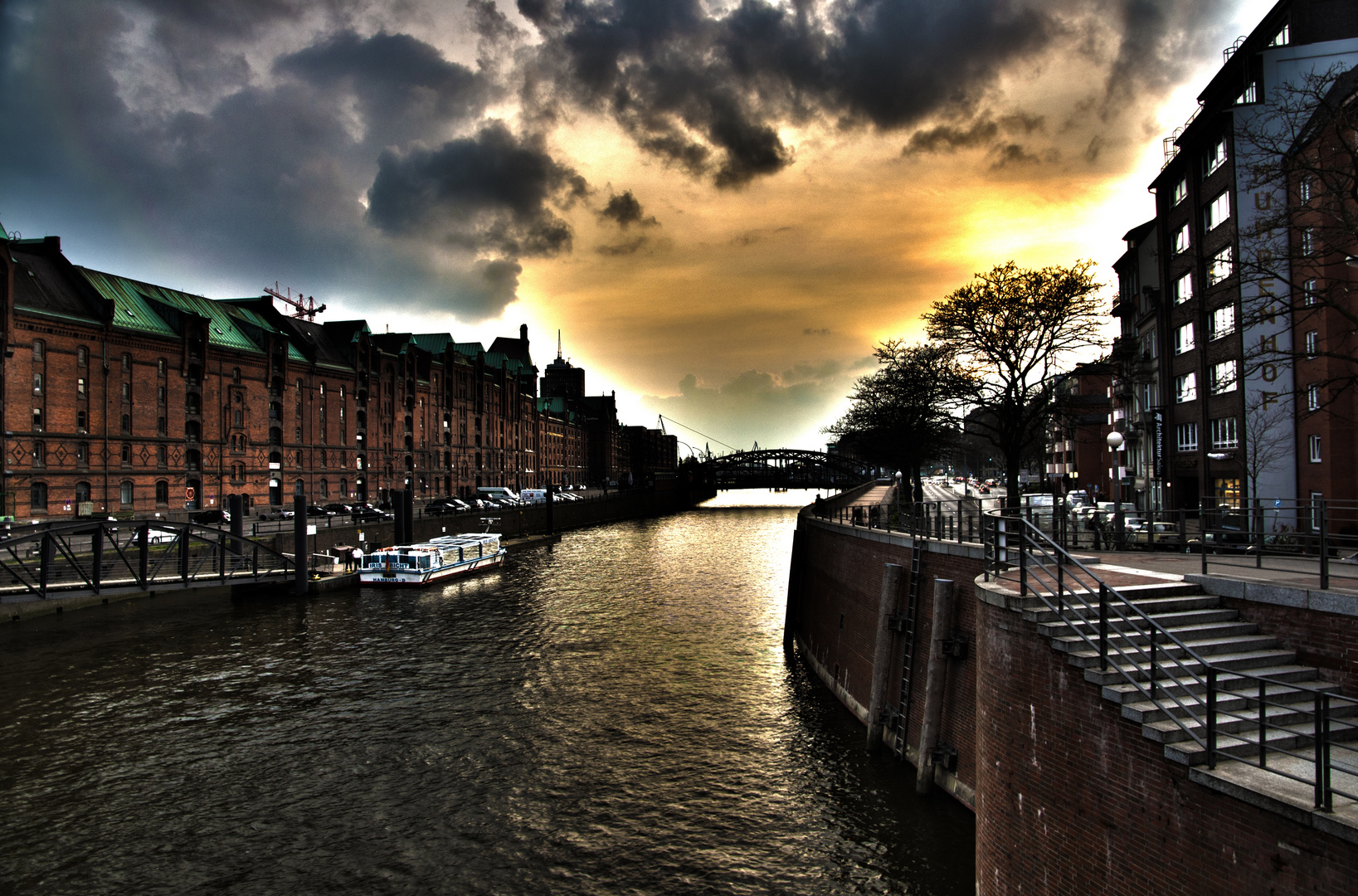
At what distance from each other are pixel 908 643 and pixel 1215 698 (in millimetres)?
9793

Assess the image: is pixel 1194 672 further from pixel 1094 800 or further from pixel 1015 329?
pixel 1015 329

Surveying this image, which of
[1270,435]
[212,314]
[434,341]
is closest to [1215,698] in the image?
[1270,435]

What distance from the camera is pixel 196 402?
208 ft

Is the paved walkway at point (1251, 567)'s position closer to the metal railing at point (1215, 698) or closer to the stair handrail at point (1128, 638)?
the metal railing at point (1215, 698)

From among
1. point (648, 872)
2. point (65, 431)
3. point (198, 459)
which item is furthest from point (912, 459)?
point (65, 431)

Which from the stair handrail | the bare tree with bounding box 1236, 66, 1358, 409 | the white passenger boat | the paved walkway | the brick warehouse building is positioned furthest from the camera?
the brick warehouse building

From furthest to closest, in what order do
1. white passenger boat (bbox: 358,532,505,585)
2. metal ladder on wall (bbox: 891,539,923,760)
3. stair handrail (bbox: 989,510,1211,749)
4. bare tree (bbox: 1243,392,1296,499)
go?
white passenger boat (bbox: 358,532,505,585), bare tree (bbox: 1243,392,1296,499), metal ladder on wall (bbox: 891,539,923,760), stair handrail (bbox: 989,510,1211,749)

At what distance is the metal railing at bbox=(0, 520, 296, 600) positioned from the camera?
2667cm

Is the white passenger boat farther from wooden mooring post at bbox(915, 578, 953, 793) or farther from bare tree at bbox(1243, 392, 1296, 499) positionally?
bare tree at bbox(1243, 392, 1296, 499)

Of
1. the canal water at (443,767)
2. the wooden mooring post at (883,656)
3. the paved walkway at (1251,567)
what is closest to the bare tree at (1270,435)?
the paved walkway at (1251,567)

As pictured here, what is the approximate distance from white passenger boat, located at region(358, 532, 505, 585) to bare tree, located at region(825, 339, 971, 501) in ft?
106

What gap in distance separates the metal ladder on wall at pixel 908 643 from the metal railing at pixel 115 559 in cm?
2855

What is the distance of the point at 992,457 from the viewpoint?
12438cm

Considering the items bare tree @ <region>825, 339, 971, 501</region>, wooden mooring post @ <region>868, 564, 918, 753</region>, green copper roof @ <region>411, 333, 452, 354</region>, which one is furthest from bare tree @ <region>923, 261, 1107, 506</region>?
green copper roof @ <region>411, 333, 452, 354</region>
